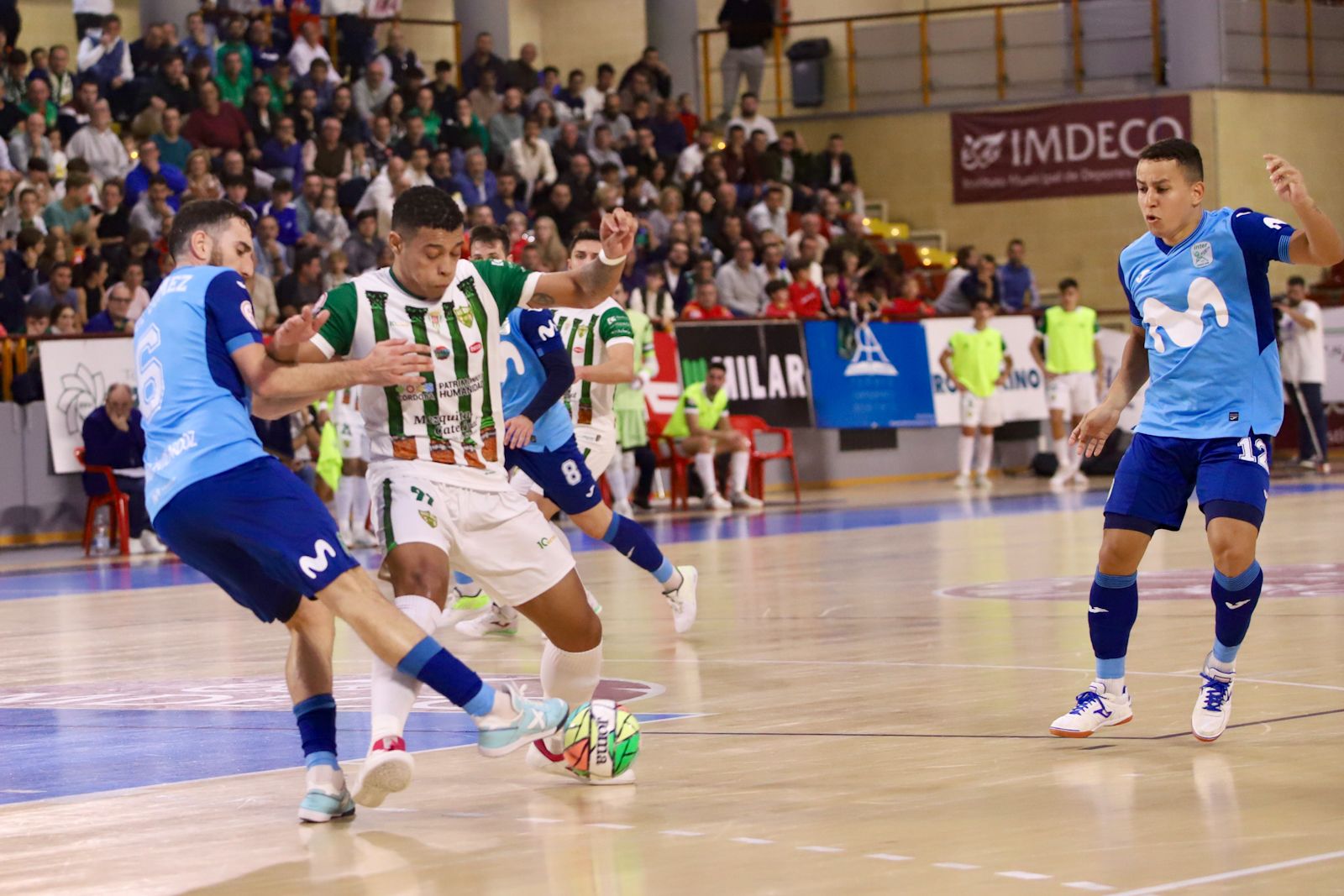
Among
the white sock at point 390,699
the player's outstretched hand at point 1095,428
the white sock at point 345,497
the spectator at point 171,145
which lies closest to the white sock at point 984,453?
the white sock at point 345,497

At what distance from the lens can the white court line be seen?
436cm

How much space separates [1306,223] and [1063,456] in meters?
18.4

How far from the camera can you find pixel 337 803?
5648mm

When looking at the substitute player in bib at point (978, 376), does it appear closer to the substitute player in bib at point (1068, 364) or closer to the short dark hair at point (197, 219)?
the substitute player in bib at point (1068, 364)

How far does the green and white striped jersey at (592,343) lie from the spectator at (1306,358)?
15.6m

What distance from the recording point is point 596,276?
638cm

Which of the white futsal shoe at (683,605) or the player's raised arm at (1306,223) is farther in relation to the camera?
the white futsal shoe at (683,605)

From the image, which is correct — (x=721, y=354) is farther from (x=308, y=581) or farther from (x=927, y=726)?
(x=308, y=581)

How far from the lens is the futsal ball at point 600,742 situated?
6.02m

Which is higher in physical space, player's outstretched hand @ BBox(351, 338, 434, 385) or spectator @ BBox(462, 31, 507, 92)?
spectator @ BBox(462, 31, 507, 92)

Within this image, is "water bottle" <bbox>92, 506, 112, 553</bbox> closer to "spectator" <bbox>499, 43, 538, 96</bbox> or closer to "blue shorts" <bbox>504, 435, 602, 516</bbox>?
"blue shorts" <bbox>504, 435, 602, 516</bbox>

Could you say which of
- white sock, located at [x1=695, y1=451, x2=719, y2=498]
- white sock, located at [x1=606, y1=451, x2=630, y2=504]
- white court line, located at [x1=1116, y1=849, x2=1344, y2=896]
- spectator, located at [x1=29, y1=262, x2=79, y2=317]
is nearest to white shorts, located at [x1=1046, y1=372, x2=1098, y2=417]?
white sock, located at [x1=695, y1=451, x2=719, y2=498]

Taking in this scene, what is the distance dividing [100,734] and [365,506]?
451 inches

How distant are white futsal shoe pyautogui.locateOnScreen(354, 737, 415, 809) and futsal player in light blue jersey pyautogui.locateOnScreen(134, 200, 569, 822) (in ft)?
0.53
